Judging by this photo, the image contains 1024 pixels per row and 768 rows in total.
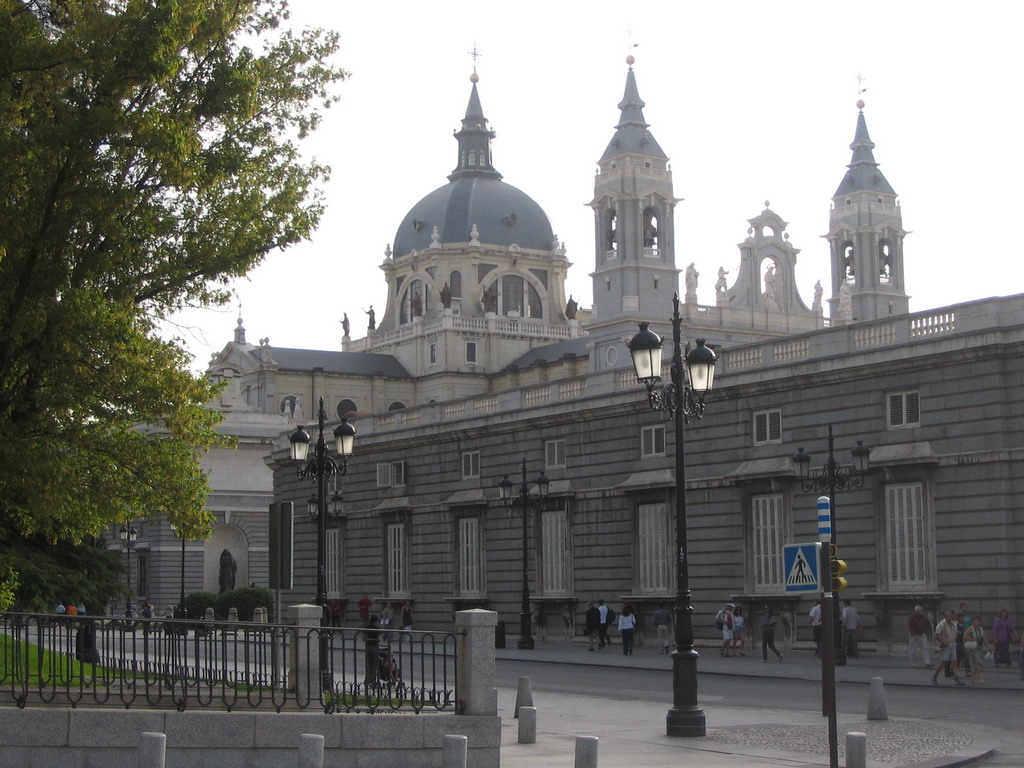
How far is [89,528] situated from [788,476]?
22.6 meters

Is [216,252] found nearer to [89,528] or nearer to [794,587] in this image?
[89,528]

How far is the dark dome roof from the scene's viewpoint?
135875mm

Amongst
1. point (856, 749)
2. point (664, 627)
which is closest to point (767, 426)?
point (664, 627)

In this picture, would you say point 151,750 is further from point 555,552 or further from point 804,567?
point 555,552

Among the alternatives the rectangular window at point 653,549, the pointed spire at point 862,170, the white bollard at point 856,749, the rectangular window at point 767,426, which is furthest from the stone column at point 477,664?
the pointed spire at point 862,170

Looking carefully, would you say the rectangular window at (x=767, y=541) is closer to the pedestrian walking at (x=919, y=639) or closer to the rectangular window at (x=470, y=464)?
the pedestrian walking at (x=919, y=639)

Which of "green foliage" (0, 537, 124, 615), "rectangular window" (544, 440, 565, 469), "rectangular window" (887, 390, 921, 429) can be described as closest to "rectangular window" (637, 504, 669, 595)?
"rectangular window" (544, 440, 565, 469)

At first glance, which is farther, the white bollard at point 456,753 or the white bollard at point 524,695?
the white bollard at point 524,695

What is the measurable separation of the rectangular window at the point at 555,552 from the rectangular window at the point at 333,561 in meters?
12.2

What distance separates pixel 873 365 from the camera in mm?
38562

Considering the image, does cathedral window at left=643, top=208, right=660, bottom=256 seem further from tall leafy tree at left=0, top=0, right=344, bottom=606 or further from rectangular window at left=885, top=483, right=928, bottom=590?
tall leafy tree at left=0, top=0, right=344, bottom=606

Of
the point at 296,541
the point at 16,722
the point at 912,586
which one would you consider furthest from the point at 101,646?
the point at 296,541

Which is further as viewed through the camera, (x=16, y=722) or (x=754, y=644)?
(x=754, y=644)

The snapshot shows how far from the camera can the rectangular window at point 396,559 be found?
184ft
